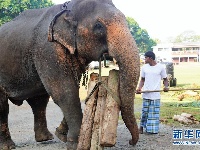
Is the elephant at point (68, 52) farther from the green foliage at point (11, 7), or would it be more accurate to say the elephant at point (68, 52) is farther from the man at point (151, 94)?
the green foliage at point (11, 7)

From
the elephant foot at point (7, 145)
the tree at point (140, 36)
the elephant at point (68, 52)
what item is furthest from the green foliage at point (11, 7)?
the tree at point (140, 36)

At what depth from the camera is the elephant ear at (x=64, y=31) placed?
479 centimetres

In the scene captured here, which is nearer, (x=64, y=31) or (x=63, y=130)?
(x=64, y=31)

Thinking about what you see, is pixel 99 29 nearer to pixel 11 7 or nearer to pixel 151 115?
pixel 151 115

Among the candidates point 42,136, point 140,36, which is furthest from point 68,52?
point 140,36

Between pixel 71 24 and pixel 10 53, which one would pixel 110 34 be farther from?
pixel 10 53

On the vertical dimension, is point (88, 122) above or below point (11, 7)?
below

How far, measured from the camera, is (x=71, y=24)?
190 inches

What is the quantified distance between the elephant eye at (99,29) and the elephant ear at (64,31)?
0.31 m

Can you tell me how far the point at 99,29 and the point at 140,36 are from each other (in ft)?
267

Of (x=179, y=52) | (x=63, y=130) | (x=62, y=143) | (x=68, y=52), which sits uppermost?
(x=179, y=52)

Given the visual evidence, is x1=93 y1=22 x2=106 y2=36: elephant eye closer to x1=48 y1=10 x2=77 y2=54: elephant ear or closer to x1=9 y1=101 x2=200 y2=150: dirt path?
x1=48 y1=10 x2=77 y2=54: elephant ear

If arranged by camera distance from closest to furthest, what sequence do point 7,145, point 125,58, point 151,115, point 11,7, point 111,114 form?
point 125,58 < point 111,114 < point 7,145 < point 151,115 < point 11,7

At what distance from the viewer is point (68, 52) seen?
15.9 feet
